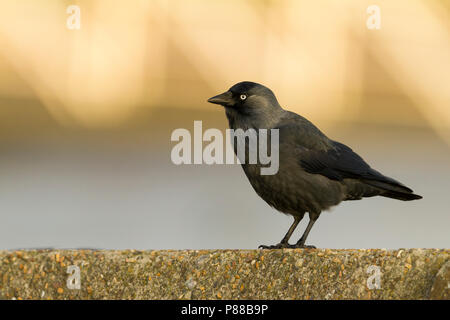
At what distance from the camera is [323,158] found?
5336 mm

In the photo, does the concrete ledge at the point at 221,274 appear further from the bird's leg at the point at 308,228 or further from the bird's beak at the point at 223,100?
the bird's beak at the point at 223,100

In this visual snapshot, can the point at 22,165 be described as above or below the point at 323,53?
below

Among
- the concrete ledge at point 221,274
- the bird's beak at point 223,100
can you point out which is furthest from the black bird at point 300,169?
the concrete ledge at point 221,274

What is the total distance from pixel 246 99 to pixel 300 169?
1.90ft

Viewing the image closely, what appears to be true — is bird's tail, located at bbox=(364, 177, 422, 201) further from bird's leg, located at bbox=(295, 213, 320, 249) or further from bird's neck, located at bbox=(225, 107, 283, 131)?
bird's neck, located at bbox=(225, 107, 283, 131)

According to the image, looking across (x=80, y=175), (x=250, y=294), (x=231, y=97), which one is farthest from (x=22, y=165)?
(x=250, y=294)

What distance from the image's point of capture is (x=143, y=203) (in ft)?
24.7

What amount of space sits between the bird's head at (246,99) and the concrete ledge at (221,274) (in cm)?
167

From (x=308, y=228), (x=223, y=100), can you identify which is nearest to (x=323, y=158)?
(x=308, y=228)

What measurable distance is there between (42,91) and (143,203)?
1395 mm

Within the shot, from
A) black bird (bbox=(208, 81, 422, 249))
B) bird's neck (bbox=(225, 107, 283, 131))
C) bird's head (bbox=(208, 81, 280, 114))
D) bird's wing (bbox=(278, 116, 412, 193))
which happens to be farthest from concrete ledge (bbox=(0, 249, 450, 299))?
bird's head (bbox=(208, 81, 280, 114))

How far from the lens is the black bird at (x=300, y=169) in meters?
5.05

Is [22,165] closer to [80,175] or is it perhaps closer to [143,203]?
[80,175]

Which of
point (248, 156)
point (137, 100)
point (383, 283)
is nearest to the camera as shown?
point (383, 283)
